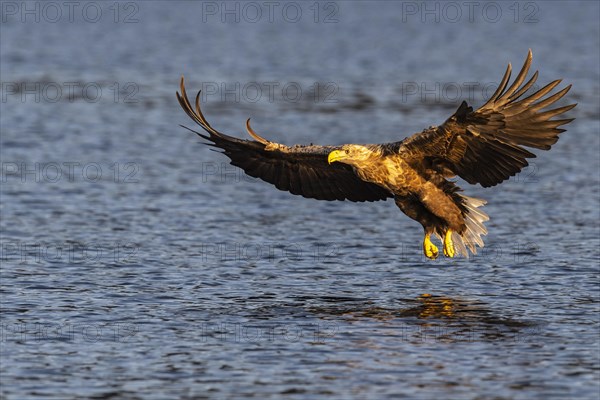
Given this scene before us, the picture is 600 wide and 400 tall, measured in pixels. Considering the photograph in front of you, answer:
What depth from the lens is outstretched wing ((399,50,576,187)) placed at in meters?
10.9

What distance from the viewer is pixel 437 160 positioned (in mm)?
11609

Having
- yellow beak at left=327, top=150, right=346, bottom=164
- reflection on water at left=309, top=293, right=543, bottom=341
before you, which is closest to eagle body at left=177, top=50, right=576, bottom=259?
yellow beak at left=327, top=150, right=346, bottom=164

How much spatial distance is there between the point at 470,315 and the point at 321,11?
107 ft

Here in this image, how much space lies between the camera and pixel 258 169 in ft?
41.9

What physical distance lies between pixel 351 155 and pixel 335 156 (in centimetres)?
16

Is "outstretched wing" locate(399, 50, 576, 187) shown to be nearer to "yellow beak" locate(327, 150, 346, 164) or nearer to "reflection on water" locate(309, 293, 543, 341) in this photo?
"yellow beak" locate(327, 150, 346, 164)

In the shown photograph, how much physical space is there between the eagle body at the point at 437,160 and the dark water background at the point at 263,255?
770 mm

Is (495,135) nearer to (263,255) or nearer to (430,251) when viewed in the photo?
(430,251)

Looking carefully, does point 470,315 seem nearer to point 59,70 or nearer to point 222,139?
point 222,139

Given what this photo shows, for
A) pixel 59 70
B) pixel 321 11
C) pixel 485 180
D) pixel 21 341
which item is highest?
pixel 321 11

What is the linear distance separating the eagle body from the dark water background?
770 millimetres

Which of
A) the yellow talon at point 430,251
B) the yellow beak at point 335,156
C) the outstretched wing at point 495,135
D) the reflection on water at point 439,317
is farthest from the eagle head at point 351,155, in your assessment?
the reflection on water at point 439,317

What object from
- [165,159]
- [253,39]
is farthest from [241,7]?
[165,159]

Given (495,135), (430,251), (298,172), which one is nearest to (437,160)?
(495,135)
